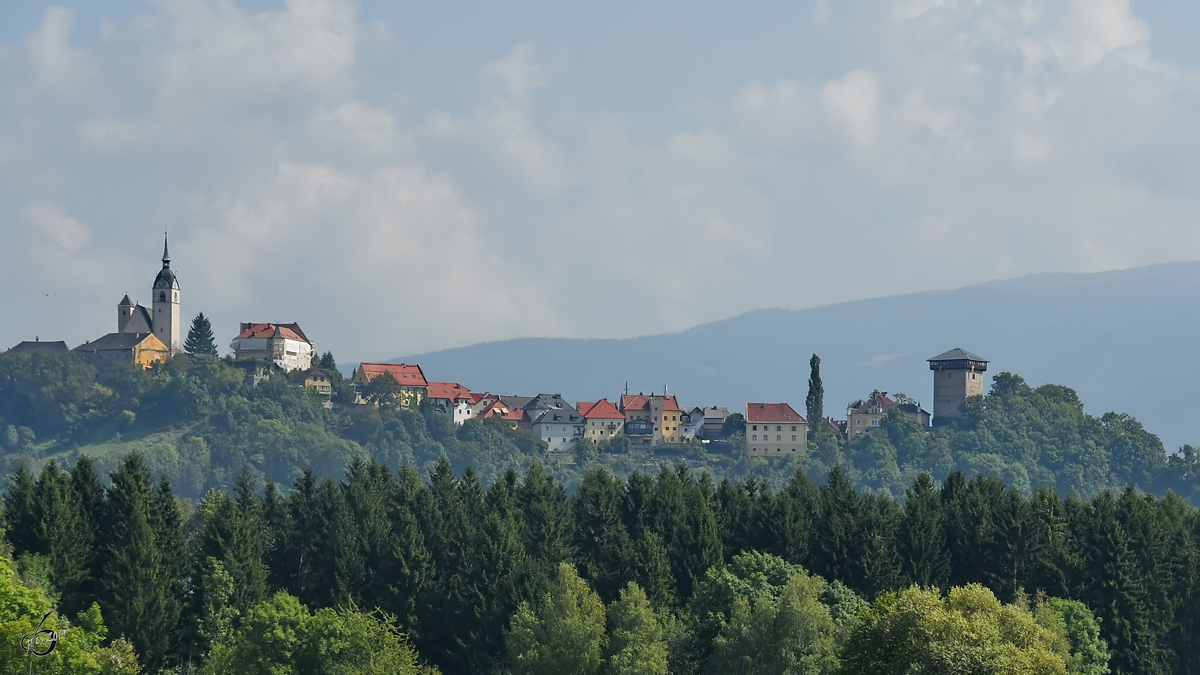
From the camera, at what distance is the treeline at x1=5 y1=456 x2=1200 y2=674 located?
61875mm

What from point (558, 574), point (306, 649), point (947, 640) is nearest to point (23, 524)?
point (306, 649)

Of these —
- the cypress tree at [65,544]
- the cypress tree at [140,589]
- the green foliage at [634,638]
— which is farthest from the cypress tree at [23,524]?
the green foliage at [634,638]

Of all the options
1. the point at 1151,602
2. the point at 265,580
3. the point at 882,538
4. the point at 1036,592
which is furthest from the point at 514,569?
the point at 1151,602

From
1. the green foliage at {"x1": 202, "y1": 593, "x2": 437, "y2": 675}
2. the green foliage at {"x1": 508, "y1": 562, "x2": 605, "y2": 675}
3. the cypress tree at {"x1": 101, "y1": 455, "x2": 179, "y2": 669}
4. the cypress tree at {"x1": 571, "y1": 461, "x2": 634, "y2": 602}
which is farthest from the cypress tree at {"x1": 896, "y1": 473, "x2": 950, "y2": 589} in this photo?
the cypress tree at {"x1": 101, "y1": 455, "x2": 179, "y2": 669}

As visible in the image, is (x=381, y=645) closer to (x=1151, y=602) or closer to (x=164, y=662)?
(x=164, y=662)

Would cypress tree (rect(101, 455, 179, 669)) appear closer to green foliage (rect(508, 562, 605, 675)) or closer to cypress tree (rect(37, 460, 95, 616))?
cypress tree (rect(37, 460, 95, 616))

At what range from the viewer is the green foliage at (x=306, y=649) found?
A: 55.2 metres

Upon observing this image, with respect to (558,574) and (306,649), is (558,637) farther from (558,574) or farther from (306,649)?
(306,649)

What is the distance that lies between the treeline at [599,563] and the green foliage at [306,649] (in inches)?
43.4

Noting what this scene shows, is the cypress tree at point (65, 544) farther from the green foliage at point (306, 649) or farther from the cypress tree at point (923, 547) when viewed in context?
the cypress tree at point (923, 547)

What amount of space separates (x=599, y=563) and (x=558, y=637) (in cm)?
1027

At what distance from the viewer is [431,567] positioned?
67.3m

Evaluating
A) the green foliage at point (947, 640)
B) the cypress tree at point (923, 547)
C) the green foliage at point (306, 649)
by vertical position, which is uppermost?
the cypress tree at point (923, 547)

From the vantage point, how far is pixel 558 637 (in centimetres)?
5994
